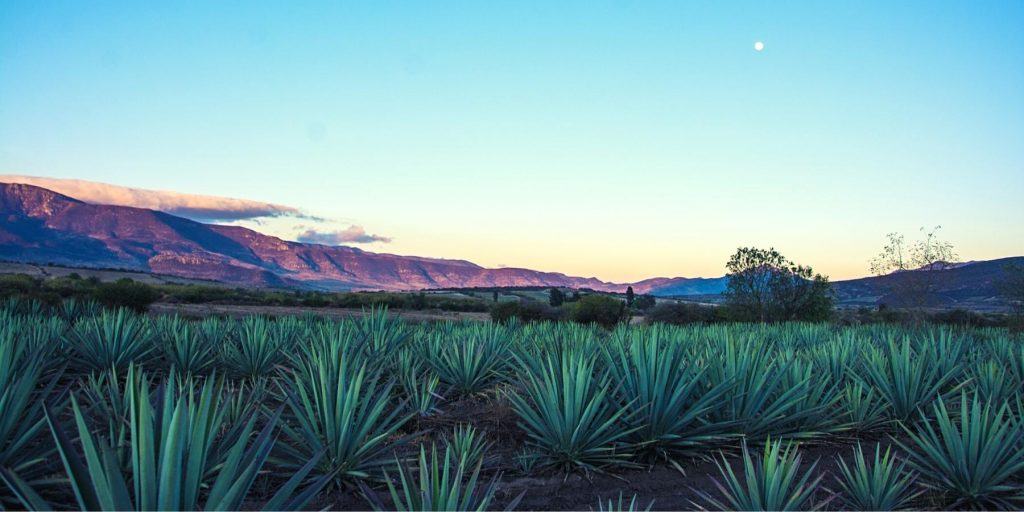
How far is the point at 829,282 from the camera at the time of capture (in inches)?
1359

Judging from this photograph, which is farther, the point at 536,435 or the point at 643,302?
the point at 643,302

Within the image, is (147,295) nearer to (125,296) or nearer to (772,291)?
(125,296)

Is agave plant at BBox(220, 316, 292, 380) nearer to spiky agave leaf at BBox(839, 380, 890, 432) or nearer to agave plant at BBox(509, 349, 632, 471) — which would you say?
agave plant at BBox(509, 349, 632, 471)

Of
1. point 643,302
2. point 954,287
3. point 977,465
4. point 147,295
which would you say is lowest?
point 977,465

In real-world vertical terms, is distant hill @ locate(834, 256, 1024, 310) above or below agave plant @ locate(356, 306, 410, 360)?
above

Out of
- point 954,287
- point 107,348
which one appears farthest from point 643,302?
point 107,348

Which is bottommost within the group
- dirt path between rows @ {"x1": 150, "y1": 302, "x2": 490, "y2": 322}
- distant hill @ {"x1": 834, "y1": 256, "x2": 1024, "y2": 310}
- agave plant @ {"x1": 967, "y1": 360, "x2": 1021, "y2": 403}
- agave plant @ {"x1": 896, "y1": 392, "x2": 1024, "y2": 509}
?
dirt path between rows @ {"x1": 150, "y1": 302, "x2": 490, "y2": 322}

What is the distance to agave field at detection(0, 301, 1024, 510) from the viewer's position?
10.8ft

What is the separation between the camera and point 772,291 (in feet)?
114

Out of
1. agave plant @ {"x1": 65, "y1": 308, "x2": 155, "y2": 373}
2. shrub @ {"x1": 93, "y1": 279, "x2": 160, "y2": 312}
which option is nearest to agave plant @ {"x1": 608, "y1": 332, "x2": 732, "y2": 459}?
agave plant @ {"x1": 65, "y1": 308, "x2": 155, "y2": 373}

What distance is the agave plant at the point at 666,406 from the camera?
5738 mm

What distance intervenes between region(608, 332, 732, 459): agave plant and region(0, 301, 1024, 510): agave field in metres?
0.02

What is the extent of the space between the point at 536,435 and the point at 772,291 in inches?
1262

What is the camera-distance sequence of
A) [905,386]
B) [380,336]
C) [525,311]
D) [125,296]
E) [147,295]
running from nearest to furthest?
[905,386] < [380,336] < [125,296] < [147,295] < [525,311]
